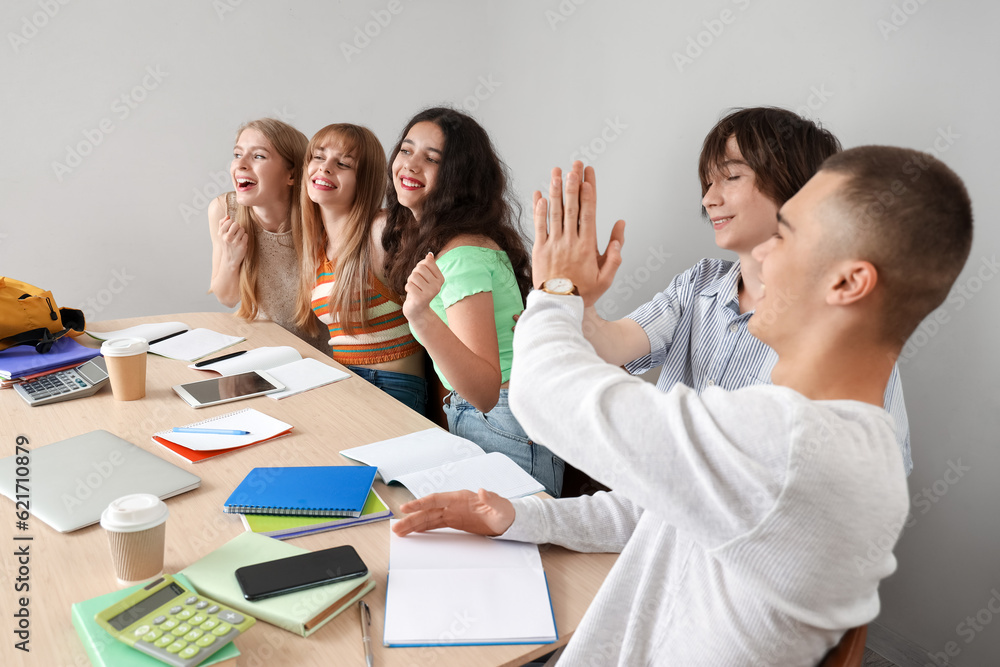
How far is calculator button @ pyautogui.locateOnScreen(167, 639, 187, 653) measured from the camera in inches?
30.2

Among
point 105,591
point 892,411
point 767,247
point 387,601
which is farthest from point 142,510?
point 892,411

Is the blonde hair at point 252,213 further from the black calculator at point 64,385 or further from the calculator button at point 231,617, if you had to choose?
the calculator button at point 231,617

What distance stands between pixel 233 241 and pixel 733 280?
181cm

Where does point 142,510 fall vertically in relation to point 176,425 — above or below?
above

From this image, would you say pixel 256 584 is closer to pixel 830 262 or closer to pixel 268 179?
pixel 830 262

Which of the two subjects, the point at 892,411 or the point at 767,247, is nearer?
the point at 767,247

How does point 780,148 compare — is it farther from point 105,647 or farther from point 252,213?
point 252,213

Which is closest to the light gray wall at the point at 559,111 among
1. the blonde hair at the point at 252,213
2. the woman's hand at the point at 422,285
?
the blonde hair at the point at 252,213

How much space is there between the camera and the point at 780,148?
1.49 m

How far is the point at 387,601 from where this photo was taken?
3.05 ft

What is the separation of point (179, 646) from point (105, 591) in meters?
0.26

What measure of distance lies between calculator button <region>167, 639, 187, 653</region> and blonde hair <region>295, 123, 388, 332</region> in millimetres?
1485

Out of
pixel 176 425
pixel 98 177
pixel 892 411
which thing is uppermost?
pixel 98 177

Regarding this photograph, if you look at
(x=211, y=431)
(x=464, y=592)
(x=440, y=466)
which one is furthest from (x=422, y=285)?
(x=464, y=592)
